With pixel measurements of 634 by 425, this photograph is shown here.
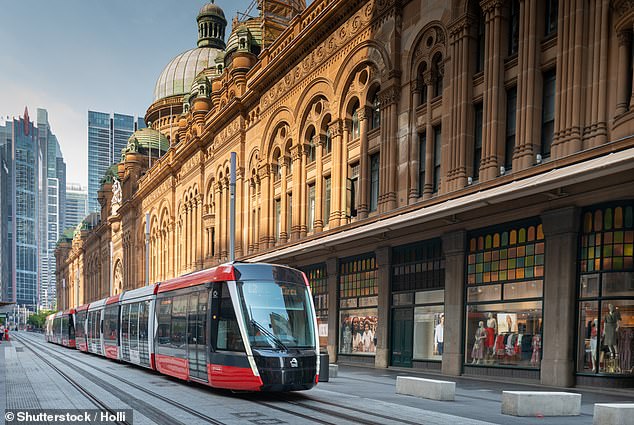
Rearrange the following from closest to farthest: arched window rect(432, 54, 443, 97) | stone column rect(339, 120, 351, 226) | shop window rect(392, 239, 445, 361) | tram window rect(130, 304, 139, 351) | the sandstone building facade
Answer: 1. the sandstone building facade
2. shop window rect(392, 239, 445, 361)
3. tram window rect(130, 304, 139, 351)
4. arched window rect(432, 54, 443, 97)
5. stone column rect(339, 120, 351, 226)

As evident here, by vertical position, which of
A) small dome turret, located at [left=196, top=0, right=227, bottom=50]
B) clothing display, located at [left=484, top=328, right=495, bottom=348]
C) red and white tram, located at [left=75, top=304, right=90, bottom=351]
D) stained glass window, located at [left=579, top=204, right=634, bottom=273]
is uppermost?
small dome turret, located at [left=196, top=0, right=227, bottom=50]

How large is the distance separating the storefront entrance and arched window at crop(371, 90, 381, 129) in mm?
8046

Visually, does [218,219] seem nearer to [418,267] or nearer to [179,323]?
[418,267]

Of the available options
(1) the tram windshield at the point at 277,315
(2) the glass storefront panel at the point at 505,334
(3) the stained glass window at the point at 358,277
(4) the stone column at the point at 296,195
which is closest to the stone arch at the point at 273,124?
(4) the stone column at the point at 296,195

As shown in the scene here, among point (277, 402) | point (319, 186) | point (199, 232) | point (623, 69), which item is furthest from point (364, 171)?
point (199, 232)

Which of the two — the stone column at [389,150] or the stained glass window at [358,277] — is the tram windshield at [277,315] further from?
the stained glass window at [358,277]

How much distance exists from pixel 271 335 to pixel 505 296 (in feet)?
29.5

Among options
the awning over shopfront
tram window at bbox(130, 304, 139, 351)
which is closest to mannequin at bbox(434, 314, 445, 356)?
the awning over shopfront

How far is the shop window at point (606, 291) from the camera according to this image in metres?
16.3

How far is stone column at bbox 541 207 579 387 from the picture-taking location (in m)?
17.2

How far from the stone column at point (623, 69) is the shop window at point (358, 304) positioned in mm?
12926

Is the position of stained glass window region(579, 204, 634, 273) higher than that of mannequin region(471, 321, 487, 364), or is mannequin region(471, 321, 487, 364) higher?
stained glass window region(579, 204, 634, 273)

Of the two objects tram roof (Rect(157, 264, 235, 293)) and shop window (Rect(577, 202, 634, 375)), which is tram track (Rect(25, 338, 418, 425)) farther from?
shop window (Rect(577, 202, 634, 375))

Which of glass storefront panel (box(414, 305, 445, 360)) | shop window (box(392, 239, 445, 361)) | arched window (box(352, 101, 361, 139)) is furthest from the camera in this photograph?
arched window (box(352, 101, 361, 139))
